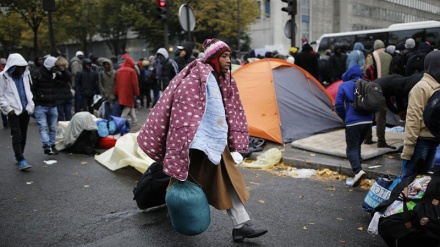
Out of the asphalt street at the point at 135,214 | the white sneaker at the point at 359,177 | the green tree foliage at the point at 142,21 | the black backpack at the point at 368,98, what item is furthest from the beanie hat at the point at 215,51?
the green tree foliage at the point at 142,21

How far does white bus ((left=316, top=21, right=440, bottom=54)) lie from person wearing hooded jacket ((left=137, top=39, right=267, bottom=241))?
11.4 m

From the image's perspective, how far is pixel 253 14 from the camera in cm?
3631

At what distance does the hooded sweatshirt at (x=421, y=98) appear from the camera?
399 cm

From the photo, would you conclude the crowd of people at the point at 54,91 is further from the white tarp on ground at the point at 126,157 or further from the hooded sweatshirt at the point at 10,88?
the white tarp on ground at the point at 126,157

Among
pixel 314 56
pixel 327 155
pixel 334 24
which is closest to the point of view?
pixel 327 155

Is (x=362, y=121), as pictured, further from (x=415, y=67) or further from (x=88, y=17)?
(x=88, y=17)

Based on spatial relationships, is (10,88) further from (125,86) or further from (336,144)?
(336,144)

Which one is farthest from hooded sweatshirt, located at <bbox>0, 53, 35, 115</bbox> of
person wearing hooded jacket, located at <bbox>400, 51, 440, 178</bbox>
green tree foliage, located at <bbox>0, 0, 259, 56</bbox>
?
green tree foliage, located at <bbox>0, 0, 259, 56</bbox>

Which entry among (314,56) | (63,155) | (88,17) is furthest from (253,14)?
(63,155)

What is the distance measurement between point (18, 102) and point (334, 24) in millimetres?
58185

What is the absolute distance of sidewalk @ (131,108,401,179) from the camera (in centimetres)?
604

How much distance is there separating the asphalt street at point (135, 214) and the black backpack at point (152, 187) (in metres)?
0.16

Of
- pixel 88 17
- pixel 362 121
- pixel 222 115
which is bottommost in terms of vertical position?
pixel 362 121

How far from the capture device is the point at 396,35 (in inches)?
710
